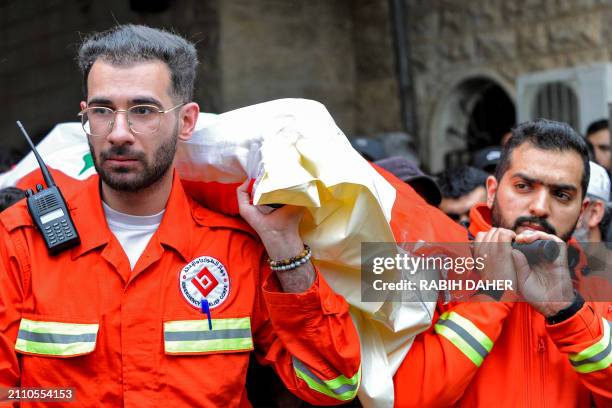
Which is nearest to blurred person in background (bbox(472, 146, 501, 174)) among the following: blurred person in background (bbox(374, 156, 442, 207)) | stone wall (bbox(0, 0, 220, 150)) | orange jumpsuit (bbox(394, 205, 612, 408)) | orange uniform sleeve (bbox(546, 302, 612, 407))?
blurred person in background (bbox(374, 156, 442, 207))

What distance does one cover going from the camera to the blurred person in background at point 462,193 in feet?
13.7

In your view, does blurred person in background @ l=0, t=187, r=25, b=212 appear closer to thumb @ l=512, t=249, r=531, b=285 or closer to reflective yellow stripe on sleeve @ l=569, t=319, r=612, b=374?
thumb @ l=512, t=249, r=531, b=285

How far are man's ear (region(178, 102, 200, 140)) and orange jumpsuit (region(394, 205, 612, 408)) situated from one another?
83cm

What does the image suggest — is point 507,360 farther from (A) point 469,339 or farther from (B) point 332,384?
(B) point 332,384

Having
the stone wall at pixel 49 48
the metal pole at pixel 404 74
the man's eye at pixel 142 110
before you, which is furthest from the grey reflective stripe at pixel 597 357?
the stone wall at pixel 49 48

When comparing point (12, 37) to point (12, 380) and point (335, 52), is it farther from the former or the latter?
point (12, 380)

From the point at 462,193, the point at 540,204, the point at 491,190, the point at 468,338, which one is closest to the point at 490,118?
the point at 462,193

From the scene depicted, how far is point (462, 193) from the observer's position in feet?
13.7

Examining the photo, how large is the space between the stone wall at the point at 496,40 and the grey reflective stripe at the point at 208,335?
14.0ft

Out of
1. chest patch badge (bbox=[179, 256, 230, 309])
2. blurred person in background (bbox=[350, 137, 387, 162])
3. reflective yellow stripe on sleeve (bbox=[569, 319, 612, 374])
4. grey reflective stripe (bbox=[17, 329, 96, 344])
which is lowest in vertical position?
blurred person in background (bbox=[350, 137, 387, 162])

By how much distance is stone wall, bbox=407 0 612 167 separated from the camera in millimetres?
6090

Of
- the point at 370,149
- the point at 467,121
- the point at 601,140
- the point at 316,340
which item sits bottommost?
the point at 467,121

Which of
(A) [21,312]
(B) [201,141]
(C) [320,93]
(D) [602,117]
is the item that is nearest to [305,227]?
(B) [201,141]

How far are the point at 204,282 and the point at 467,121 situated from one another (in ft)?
15.9
